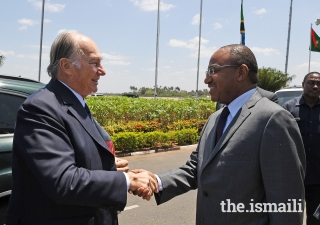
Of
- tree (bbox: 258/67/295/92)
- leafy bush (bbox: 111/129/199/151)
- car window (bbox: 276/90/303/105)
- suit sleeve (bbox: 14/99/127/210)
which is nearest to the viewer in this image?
suit sleeve (bbox: 14/99/127/210)

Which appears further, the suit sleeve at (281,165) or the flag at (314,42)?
the flag at (314,42)

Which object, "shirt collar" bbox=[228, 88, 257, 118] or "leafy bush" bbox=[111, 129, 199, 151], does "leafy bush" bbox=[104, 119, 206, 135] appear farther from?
"shirt collar" bbox=[228, 88, 257, 118]

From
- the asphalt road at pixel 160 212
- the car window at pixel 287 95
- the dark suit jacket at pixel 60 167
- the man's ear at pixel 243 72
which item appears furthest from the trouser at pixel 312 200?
the car window at pixel 287 95

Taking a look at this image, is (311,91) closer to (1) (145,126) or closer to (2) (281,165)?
(2) (281,165)

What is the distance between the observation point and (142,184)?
196 centimetres

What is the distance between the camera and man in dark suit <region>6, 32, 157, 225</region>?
157 cm

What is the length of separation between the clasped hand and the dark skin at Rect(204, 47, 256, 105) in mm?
680

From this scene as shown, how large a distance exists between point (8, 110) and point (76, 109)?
1.64 meters

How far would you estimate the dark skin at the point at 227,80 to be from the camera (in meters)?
2.01

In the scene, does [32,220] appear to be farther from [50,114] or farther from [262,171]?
[262,171]

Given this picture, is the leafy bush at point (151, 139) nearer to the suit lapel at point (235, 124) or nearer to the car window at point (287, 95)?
the car window at point (287, 95)

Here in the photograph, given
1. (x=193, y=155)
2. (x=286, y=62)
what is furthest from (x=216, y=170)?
(x=286, y=62)

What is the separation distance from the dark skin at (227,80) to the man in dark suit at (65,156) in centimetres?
72

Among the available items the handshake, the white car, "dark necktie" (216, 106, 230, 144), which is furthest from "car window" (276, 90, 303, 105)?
the handshake
